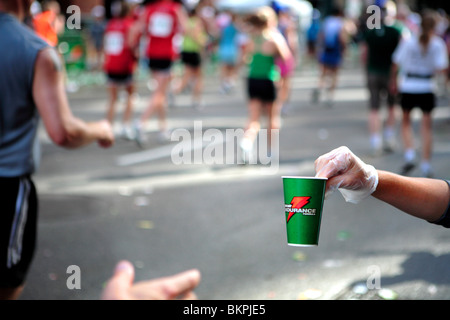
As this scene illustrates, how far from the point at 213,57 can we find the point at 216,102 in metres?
10.6

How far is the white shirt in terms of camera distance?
8.77 metres

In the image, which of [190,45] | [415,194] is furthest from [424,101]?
[190,45]

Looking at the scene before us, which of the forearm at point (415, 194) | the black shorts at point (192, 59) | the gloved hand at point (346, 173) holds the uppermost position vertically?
the gloved hand at point (346, 173)

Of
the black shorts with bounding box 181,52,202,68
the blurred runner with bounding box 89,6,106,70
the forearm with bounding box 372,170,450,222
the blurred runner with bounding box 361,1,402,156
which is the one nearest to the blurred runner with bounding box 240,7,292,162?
the blurred runner with bounding box 361,1,402,156

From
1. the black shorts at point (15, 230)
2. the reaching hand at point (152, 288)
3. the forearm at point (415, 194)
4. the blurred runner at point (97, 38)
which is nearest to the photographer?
the reaching hand at point (152, 288)

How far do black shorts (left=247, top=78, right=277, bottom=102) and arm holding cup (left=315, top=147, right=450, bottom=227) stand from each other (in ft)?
24.3

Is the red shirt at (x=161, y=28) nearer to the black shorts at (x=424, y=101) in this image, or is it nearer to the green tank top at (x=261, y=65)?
the green tank top at (x=261, y=65)

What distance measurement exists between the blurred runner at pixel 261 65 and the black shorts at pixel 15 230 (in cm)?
659

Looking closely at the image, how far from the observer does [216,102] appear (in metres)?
17.5

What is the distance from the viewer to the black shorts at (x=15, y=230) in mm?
3102

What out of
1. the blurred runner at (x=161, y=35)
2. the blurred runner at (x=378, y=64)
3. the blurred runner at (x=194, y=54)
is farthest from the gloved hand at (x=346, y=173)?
the blurred runner at (x=194, y=54)
